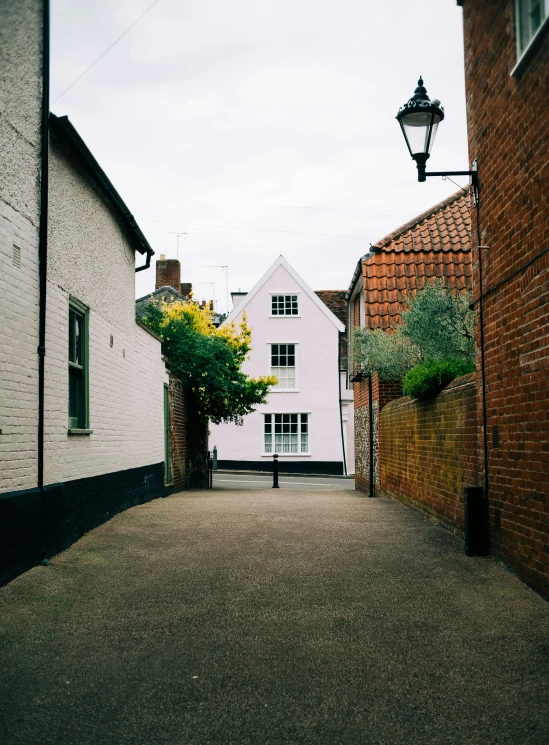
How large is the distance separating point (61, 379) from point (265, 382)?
1557cm

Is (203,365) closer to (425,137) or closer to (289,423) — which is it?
(425,137)

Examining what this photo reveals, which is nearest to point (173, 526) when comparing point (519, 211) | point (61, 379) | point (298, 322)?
point (61, 379)

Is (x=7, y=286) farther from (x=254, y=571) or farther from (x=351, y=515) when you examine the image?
(x=351, y=515)

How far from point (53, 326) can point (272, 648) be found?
4.60 metres

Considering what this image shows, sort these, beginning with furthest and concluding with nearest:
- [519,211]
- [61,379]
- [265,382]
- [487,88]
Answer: [265,382] < [61,379] < [487,88] < [519,211]

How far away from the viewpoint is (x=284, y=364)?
35.8 metres

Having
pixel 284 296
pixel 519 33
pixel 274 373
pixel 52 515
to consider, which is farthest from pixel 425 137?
pixel 284 296

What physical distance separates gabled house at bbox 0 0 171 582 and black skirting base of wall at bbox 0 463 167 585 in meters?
0.02

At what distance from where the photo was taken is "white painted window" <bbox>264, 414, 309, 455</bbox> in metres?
35.5

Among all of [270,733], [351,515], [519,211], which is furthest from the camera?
[351,515]

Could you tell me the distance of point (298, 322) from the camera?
117 ft

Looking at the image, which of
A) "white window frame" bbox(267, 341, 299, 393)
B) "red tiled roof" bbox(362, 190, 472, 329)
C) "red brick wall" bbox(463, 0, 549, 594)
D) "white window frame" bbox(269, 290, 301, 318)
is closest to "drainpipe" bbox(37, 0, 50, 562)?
"red brick wall" bbox(463, 0, 549, 594)

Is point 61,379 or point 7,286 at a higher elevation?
point 7,286

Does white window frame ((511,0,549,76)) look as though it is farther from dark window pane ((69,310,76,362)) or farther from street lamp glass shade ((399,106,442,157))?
dark window pane ((69,310,76,362))
